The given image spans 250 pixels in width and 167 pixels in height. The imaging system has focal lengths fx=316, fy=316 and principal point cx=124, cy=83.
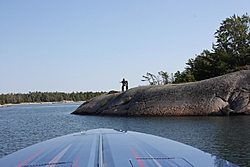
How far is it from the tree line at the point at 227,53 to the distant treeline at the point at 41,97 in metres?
115

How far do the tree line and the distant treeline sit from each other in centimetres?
11545

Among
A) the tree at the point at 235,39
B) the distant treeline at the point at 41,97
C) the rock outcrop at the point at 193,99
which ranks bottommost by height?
the rock outcrop at the point at 193,99

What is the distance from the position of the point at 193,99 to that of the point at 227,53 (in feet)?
73.8

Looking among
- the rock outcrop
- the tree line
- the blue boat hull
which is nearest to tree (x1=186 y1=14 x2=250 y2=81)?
the tree line

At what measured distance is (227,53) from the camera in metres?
52.3

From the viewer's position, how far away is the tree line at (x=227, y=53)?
165 ft

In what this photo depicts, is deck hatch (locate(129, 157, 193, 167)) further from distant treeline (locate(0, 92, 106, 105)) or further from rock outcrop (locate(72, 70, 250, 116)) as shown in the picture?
distant treeline (locate(0, 92, 106, 105))

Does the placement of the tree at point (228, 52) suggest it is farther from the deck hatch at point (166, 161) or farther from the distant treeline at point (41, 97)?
the distant treeline at point (41, 97)

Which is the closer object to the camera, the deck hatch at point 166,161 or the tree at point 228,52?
the deck hatch at point 166,161

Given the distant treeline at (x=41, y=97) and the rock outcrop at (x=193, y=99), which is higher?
the distant treeline at (x=41, y=97)

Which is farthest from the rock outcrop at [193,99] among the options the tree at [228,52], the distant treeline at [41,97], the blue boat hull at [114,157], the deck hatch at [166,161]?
the distant treeline at [41,97]

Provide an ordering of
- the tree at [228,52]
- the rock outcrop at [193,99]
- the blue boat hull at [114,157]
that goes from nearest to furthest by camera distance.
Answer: the blue boat hull at [114,157]
the rock outcrop at [193,99]
the tree at [228,52]

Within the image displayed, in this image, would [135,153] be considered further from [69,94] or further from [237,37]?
[69,94]

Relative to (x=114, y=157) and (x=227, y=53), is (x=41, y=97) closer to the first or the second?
(x=227, y=53)
